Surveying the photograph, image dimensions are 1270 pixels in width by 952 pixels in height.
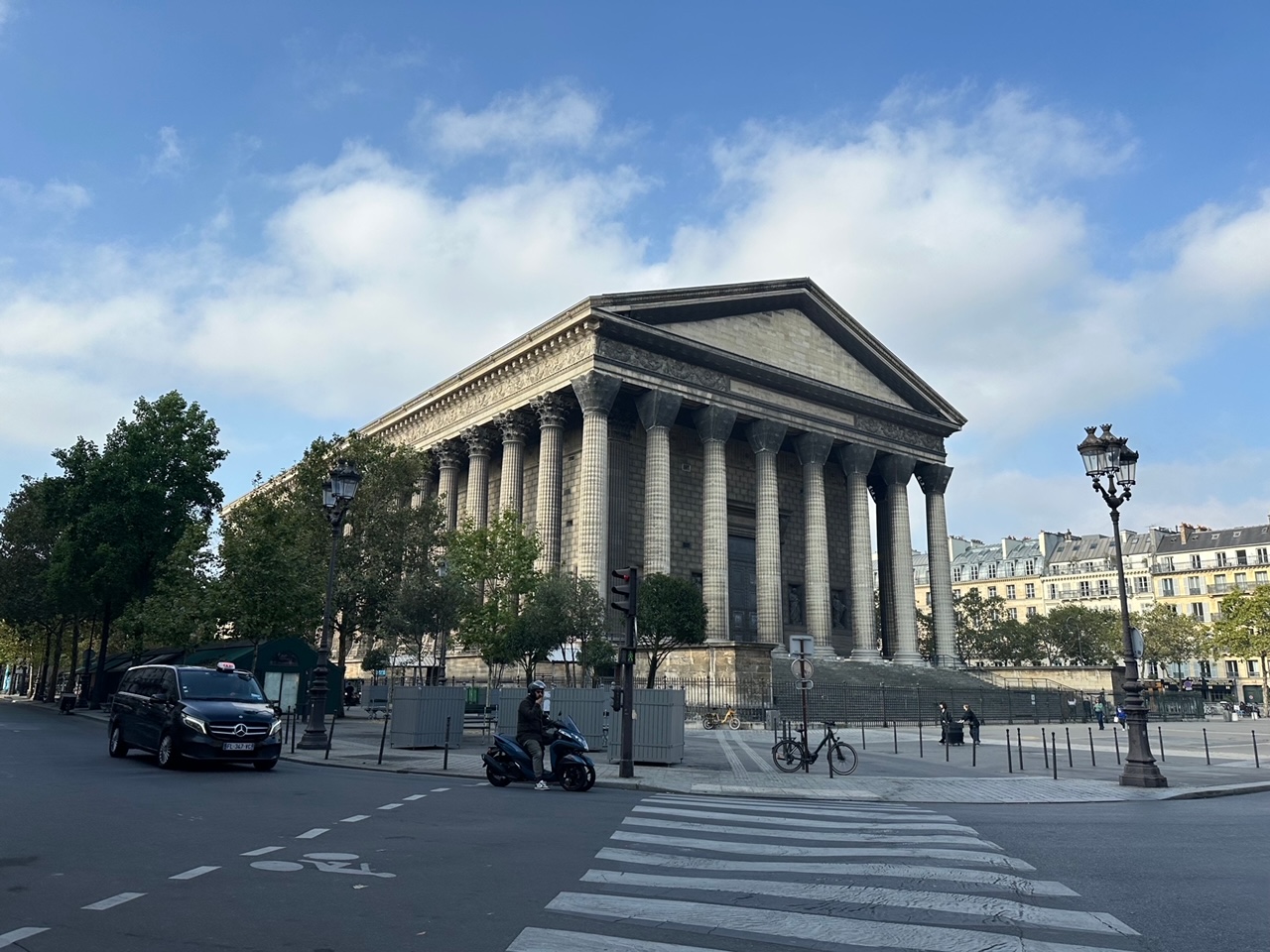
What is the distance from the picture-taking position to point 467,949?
225 inches

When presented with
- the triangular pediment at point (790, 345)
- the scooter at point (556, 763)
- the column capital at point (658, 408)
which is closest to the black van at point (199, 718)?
the scooter at point (556, 763)

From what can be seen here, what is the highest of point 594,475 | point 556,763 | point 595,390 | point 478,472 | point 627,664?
point 595,390

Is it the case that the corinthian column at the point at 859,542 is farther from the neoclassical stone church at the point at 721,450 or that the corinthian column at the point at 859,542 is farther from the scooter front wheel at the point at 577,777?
the scooter front wheel at the point at 577,777

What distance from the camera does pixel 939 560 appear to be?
187 feet

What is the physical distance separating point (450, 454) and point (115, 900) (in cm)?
5062

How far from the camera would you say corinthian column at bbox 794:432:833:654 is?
50.6 meters

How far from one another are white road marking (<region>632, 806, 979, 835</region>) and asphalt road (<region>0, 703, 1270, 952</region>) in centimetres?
8

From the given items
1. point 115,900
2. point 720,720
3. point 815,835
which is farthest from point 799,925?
point 720,720

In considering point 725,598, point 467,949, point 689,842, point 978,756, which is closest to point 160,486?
point 725,598

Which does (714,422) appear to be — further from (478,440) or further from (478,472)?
(478,472)

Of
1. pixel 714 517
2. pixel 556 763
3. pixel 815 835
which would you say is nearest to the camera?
pixel 815 835

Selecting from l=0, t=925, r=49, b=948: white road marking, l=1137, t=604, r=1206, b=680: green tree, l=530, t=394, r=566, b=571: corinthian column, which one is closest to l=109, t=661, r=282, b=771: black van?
l=0, t=925, r=49, b=948: white road marking

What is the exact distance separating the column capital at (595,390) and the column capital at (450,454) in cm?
1380

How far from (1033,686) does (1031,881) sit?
4806cm
